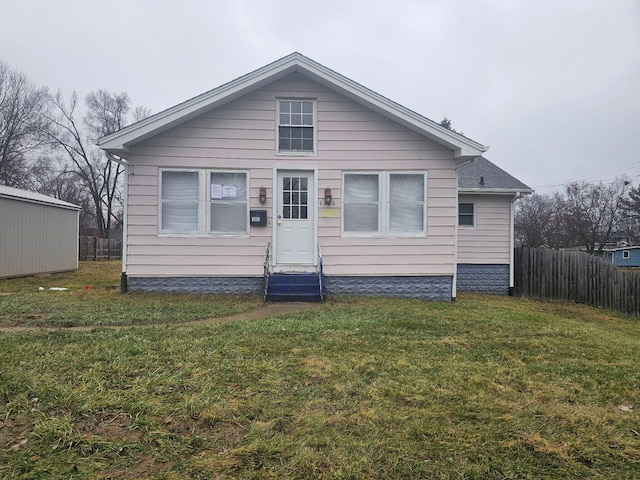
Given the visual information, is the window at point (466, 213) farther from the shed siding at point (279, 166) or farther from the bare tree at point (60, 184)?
the bare tree at point (60, 184)

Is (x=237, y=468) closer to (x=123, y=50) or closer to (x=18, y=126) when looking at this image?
(x=123, y=50)

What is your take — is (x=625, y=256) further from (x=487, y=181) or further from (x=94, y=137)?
(x=94, y=137)

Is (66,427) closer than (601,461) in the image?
No

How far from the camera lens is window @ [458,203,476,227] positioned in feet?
39.9

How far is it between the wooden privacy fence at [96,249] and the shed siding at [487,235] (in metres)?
22.1

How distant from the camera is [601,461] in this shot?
7.60ft

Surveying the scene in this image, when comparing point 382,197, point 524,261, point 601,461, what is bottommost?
point 601,461

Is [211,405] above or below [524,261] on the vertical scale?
below

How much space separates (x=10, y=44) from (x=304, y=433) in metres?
31.9

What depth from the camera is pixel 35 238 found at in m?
12.9

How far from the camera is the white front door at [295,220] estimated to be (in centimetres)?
A: 877

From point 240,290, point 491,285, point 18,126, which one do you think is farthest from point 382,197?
point 18,126

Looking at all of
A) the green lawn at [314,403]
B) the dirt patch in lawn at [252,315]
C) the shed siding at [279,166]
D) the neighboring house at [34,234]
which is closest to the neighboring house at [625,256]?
the shed siding at [279,166]

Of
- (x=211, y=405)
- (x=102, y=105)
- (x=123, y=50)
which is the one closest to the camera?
(x=211, y=405)
